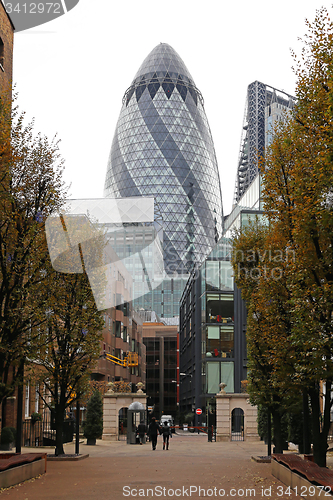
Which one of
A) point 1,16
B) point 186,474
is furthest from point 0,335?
point 1,16

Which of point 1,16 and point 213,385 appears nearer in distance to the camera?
point 1,16

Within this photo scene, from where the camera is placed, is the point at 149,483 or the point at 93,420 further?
the point at 93,420

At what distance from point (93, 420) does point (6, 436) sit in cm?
872

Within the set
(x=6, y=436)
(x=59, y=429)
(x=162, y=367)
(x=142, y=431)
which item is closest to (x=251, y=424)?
(x=142, y=431)

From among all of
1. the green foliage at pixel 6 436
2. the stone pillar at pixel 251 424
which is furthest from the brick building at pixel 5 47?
the stone pillar at pixel 251 424

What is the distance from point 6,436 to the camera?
28.3 meters

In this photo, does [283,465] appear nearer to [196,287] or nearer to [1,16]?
[1,16]

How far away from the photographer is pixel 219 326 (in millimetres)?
63406

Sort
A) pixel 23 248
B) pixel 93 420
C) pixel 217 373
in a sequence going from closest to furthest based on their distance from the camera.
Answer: pixel 23 248
pixel 93 420
pixel 217 373

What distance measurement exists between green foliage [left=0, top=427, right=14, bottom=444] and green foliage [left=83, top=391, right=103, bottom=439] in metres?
7.64

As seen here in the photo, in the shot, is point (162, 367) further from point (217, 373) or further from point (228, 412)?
point (228, 412)

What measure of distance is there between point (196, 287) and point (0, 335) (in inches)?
2223

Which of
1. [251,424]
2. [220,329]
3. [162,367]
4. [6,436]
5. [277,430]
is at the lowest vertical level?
[162,367]

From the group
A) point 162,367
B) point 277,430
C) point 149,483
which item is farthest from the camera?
point 162,367
